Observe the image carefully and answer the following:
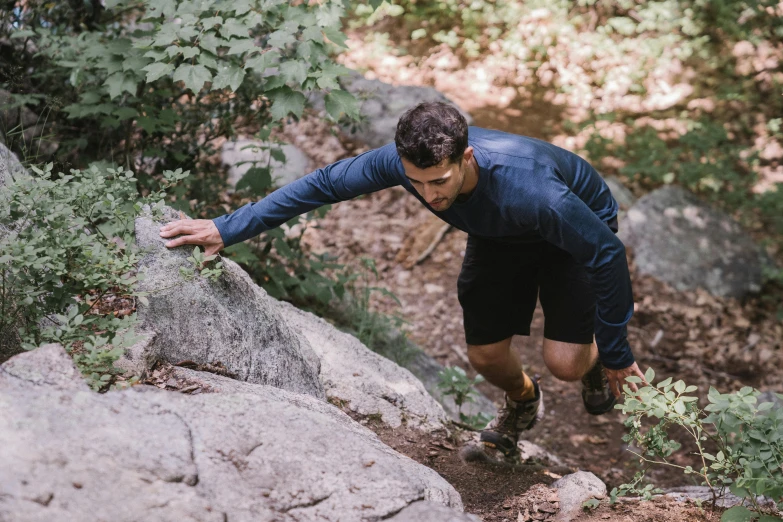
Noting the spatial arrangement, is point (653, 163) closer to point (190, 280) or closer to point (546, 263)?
point (546, 263)

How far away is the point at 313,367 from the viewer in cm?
332

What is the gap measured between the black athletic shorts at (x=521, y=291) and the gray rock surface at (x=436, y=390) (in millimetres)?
1249

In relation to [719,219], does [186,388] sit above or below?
above

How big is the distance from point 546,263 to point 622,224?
4.05 meters

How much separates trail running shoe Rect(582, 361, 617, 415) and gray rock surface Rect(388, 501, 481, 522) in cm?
192

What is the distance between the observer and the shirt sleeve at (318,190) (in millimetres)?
2805

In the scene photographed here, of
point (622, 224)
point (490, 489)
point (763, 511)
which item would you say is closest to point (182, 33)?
point (490, 489)

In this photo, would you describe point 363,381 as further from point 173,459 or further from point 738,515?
point 738,515

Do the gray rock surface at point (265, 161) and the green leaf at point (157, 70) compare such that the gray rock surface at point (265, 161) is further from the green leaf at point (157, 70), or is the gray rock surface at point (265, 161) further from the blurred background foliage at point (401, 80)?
the green leaf at point (157, 70)

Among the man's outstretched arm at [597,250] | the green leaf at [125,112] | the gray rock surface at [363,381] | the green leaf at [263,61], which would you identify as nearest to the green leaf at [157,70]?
the green leaf at [263,61]

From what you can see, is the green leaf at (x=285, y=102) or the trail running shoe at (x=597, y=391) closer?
the green leaf at (x=285, y=102)

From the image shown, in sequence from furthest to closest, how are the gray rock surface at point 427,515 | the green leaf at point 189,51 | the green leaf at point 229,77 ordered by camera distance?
the green leaf at point 229,77
the green leaf at point 189,51
the gray rock surface at point 427,515

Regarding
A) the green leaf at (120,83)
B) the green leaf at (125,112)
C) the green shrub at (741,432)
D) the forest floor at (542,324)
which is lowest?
the forest floor at (542,324)

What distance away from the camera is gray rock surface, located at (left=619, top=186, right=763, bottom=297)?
264 inches
